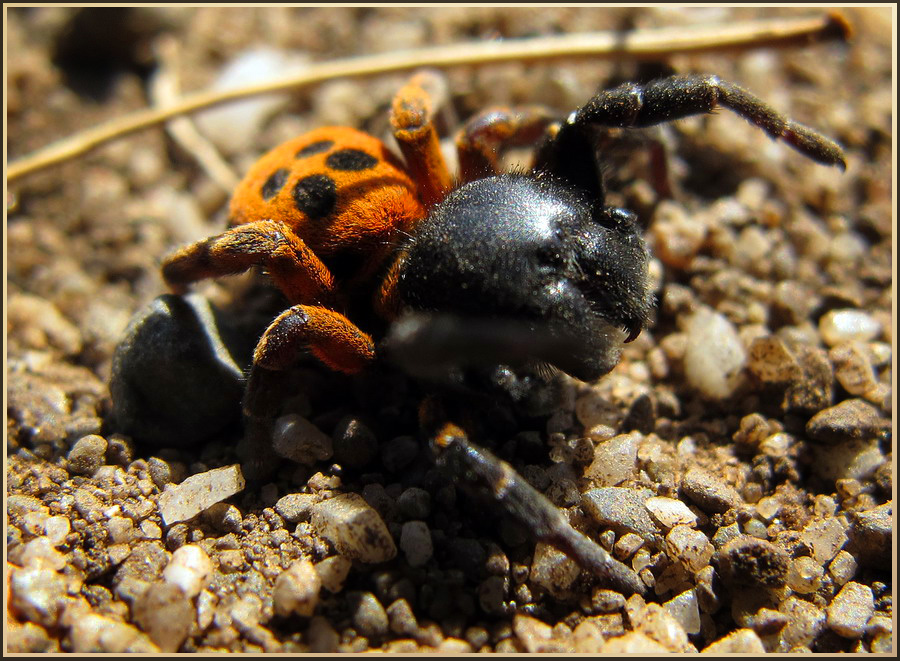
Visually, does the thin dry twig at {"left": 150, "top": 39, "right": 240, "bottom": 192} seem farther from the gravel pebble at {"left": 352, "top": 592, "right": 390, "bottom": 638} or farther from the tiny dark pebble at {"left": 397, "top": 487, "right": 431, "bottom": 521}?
the gravel pebble at {"left": 352, "top": 592, "right": 390, "bottom": 638}

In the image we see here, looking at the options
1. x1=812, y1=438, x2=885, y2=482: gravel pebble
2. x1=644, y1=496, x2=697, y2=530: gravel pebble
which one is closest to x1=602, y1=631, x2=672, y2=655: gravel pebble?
x1=644, y1=496, x2=697, y2=530: gravel pebble

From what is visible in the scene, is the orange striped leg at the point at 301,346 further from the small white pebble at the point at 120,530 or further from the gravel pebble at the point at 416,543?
the gravel pebble at the point at 416,543

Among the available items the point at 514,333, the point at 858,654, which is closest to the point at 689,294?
the point at 514,333

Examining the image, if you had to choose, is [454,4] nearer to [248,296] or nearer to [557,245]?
[248,296]

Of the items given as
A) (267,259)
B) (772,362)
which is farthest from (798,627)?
(267,259)

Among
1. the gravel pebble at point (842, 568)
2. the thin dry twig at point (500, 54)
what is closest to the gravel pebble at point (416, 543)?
the gravel pebble at point (842, 568)

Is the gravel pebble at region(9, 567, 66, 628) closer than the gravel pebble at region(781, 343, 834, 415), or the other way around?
the gravel pebble at region(9, 567, 66, 628)

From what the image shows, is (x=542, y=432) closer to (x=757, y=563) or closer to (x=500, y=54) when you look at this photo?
(x=757, y=563)
